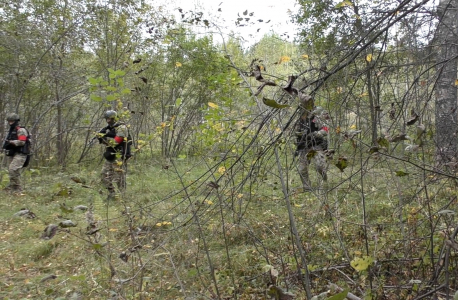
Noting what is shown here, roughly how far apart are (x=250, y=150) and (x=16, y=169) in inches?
242

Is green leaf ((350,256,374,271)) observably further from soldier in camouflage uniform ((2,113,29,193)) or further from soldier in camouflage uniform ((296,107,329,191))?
soldier in camouflage uniform ((2,113,29,193))

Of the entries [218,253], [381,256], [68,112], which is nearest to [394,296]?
[381,256]

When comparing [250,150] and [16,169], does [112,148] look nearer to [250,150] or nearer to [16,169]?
[16,169]

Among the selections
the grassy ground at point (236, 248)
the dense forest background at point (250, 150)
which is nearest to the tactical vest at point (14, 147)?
the dense forest background at point (250, 150)

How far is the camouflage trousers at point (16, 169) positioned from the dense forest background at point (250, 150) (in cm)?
41

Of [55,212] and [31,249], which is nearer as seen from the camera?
[31,249]

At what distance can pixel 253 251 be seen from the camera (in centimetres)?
333

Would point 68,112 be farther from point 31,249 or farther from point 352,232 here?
point 352,232

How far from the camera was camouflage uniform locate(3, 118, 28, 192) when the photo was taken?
6.43 meters

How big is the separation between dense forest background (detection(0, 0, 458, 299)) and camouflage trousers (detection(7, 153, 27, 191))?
0.41 metres

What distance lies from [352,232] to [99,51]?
7.81 m

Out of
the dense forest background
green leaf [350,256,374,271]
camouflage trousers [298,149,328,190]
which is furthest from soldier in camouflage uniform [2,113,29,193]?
green leaf [350,256,374,271]

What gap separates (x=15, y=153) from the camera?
650 centimetres

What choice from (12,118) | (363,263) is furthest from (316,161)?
(12,118)
